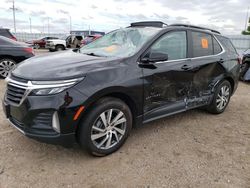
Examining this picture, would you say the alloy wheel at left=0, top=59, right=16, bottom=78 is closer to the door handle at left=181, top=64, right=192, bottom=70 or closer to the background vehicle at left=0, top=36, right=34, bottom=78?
the background vehicle at left=0, top=36, right=34, bottom=78

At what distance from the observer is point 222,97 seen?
15.0ft

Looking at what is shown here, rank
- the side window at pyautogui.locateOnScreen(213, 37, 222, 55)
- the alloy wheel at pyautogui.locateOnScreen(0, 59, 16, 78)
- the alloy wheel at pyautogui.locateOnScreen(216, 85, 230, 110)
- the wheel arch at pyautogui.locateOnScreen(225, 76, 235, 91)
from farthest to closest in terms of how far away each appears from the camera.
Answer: the alloy wheel at pyautogui.locateOnScreen(0, 59, 16, 78) → the wheel arch at pyautogui.locateOnScreen(225, 76, 235, 91) → the alloy wheel at pyautogui.locateOnScreen(216, 85, 230, 110) → the side window at pyautogui.locateOnScreen(213, 37, 222, 55)

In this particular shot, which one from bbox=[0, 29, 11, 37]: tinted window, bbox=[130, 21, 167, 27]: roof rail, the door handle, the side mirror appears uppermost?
bbox=[0, 29, 11, 37]: tinted window

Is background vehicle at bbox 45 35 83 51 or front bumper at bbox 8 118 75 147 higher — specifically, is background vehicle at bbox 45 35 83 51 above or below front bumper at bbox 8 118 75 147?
above

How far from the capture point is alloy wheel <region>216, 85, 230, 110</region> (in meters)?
4.50

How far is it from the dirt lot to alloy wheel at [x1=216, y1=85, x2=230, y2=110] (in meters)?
0.78

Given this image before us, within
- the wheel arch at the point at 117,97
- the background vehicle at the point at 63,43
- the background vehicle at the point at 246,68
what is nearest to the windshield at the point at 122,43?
the wheel arch at the point at 117,97

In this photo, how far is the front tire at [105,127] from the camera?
2.64 m

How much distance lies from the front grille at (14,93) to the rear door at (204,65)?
2.56m

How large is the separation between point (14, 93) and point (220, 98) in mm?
3710

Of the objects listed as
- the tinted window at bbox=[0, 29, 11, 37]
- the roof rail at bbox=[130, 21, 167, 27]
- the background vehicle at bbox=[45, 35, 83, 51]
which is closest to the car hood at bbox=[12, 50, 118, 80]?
the roof rail at bbox=[130, 21, 167, 27]

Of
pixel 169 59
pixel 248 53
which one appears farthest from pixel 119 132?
pixel 248 53

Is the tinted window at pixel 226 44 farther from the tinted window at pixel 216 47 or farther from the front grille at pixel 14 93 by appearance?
the front grille at pixel 14 93

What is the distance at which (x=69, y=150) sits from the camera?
3.07m
